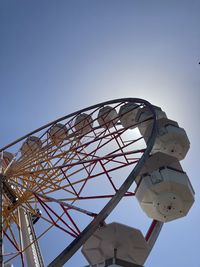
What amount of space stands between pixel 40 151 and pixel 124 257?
851 centimetres

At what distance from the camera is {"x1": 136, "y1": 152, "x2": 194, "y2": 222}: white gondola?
42.5ft

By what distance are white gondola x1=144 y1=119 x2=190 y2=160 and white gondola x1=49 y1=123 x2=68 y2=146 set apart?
13.4 ft

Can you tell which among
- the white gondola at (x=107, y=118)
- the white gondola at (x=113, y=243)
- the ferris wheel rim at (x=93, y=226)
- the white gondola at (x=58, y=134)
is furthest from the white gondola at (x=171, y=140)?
the white gondola at (x=113, y=243)

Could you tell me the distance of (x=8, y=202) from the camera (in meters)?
15.2

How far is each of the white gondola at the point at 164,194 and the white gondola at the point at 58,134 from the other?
5656mm

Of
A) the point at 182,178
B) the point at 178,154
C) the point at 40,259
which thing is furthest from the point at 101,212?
the point at 178,154

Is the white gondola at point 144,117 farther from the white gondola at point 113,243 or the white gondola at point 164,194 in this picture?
the white gondola at point 113,243

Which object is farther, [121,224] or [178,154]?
[178,154]

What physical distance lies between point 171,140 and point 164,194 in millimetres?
5041

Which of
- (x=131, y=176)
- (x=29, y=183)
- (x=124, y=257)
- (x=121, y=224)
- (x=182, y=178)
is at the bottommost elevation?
(x=124, y=257)

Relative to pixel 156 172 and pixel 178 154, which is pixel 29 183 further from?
pixel 178 154

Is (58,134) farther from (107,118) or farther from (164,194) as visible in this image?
(164,194)

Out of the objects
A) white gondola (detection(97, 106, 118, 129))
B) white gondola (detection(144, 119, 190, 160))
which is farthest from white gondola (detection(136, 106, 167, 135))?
white gondola (detection(97, 106, 118, 129))

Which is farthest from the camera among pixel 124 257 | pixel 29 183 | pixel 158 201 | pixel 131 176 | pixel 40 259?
pixel 29 183
